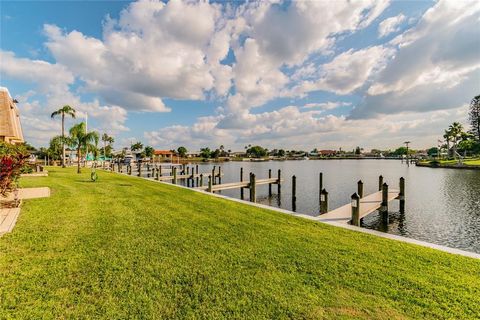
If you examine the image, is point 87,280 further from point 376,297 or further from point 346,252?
point 346,252

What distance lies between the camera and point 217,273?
4688mm

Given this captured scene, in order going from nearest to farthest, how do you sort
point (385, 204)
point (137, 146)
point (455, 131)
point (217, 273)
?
1. point (217, 273)
2. point (385, 204)
3. point (455, 131)
4. point (137, 146)

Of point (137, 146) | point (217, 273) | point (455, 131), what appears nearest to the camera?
point (217, 273)

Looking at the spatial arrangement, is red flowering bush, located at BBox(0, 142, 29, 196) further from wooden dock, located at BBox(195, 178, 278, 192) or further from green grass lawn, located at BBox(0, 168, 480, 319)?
wooden dock, located at BBox(195, 178, 278, 192)

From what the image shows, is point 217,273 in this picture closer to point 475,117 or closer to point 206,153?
point 475,117

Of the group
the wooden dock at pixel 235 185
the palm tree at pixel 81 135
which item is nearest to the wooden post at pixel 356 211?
the wooden dock at pixel 235 185

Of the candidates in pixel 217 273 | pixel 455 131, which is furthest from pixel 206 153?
pixel 217 273

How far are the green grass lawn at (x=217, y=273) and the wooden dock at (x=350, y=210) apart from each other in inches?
139

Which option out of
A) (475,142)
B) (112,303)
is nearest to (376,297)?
(112,303)

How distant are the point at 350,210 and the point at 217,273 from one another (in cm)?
1067

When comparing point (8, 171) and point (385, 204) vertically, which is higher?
point (8, 171)

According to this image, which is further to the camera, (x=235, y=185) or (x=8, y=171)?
(x=235, y=185)

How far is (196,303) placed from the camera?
12.5 feet

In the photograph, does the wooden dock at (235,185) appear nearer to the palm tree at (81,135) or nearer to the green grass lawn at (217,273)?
the green grass lawn at (217,273)
